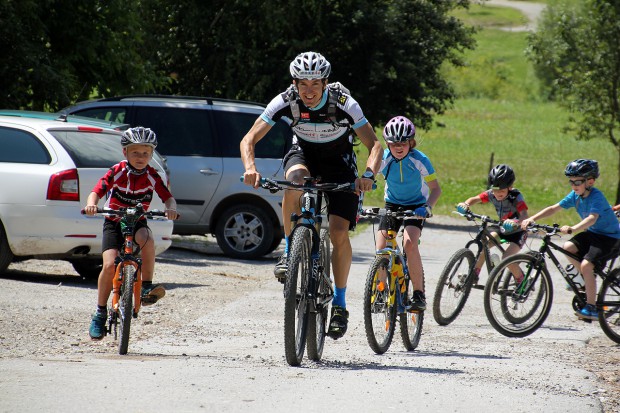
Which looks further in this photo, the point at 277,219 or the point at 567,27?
the point at 567,27

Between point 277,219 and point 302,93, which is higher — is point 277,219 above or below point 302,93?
below

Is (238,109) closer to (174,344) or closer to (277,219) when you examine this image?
(277,219)

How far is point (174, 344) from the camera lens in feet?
29.6

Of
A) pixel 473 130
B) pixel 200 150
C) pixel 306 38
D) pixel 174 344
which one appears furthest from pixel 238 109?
pixel 473 130

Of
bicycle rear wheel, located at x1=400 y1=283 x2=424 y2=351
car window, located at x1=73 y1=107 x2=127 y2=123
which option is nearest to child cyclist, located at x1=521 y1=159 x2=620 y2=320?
bicycle rear wheel, located at x1=400 y1=283 x2=424 y2=351

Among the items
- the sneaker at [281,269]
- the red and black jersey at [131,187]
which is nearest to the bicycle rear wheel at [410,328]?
the sneaker at [281,269]

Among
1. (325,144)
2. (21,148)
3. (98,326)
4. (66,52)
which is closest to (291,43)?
(66,52)

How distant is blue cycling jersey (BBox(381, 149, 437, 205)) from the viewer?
1020cm

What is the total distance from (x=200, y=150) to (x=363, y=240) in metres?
6.64

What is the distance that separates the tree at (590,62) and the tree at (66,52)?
14.7 m

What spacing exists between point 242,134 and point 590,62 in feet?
60.2

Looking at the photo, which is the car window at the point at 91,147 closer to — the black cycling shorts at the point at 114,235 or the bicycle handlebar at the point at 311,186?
the black cycling shorts at the point at 114,235

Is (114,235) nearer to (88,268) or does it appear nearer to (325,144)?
(325,144)

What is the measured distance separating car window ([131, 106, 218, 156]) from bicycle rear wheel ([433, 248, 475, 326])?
17.8ft
